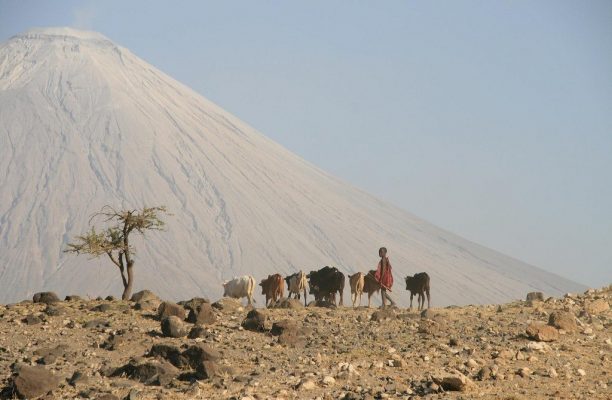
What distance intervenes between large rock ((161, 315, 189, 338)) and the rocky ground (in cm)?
2

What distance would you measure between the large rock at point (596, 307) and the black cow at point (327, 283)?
13.6 metres

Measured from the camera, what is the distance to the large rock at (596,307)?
70.2ft

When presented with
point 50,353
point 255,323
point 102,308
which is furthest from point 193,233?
point 50,353

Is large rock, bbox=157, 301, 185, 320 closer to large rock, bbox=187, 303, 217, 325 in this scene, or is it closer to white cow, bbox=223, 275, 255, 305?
large rock, bbox=187, 303, 217, 325

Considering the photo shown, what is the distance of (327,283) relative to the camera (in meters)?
35.2

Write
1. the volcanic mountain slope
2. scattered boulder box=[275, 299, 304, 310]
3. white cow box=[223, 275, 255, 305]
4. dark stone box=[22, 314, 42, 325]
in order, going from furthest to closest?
the volcanic mountain slope < white cow box=[223, 275, 255, 305] < scattered boulder box=[275, 299, 304, 310] < dark stone box=[22, 314, 42, 325]

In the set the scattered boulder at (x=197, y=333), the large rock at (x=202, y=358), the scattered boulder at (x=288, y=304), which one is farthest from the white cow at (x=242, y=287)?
the large rock at (x=202, y=358)

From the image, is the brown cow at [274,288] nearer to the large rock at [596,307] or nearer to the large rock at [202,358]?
the large rock at [596,307]

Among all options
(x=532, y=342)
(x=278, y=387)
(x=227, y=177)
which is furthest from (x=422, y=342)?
(x=227, y=177)

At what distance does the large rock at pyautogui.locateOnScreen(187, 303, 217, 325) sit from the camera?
781 inches

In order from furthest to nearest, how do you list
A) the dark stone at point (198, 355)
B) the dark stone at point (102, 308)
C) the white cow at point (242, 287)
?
the white cow at point (242, 287) → the dark stone at point (102, 308) → the dark stone at point (198, 355)

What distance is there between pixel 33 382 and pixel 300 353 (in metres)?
4.64

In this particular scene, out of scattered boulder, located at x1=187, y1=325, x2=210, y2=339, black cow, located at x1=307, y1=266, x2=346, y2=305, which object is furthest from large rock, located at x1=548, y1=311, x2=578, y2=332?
black cow, located at x1=307, y1=266, x2=346, y2=305

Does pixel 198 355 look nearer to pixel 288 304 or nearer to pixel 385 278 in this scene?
pixel 288 304
